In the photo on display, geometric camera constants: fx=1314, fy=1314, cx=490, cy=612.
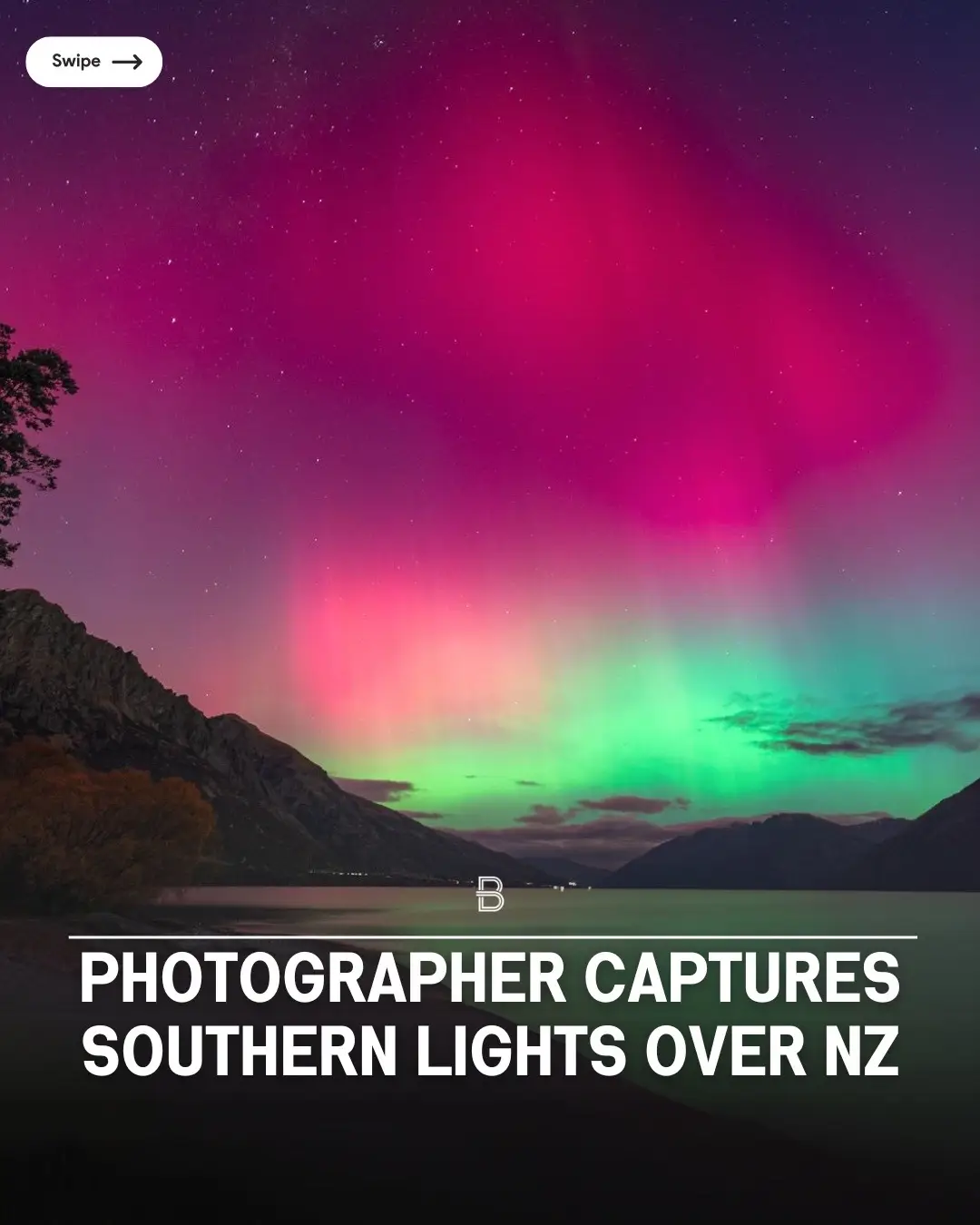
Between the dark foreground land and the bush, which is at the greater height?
the bush

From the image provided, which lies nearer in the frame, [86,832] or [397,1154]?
[397,1154]

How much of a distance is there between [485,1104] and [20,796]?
56.0 meters

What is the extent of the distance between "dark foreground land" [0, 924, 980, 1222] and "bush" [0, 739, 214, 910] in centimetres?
4112

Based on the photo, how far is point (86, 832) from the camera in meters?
83.3

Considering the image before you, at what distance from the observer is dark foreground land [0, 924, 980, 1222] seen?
24328 mm

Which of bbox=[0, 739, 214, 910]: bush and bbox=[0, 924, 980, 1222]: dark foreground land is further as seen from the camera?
bbox=[0, 739, 214, 910]: bush

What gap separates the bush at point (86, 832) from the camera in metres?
80.0

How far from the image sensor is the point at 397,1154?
93.1ft

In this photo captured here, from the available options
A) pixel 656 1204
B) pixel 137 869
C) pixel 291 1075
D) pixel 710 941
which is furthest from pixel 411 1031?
pixel 710 941

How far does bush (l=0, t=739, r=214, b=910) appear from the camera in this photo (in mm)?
80000

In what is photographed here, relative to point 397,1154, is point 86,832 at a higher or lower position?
higher

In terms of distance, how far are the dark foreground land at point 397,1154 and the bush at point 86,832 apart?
41.1 m

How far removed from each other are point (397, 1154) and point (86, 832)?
59.8 metres

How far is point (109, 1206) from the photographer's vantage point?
22.0 meters
